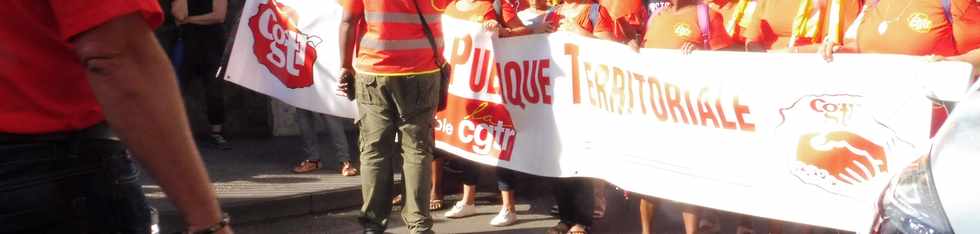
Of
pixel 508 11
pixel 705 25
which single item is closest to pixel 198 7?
pixel 508 11

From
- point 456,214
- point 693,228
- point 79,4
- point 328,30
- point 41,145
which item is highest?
point 79,4

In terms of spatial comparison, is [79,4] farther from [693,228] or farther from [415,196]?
[693,228]

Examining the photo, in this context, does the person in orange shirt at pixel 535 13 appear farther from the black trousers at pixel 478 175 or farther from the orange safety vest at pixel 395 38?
the orange safety vest at pixel 395 38

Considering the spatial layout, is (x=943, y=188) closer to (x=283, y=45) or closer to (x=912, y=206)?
(x=912, y=206)

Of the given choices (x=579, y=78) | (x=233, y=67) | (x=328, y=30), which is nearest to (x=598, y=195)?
(x=579, y=78)

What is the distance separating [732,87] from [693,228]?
90 cm

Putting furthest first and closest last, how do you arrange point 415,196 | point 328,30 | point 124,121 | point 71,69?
1. point 328,30
2. point 415,196
3. point 71,69
4. point 124,121

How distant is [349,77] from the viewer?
5.48 m

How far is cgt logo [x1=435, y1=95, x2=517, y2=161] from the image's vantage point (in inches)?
241

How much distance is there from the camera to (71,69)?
1.86 metres

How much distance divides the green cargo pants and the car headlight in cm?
305

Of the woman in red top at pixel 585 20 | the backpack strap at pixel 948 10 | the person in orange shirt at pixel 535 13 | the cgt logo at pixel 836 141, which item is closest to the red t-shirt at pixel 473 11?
the person in orange shirt at pixel 535 13

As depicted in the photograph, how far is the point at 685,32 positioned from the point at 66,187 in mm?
4189

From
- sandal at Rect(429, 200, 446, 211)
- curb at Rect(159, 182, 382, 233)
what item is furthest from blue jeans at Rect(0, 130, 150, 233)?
sandal at Rect(429, 200, 446, 211)
